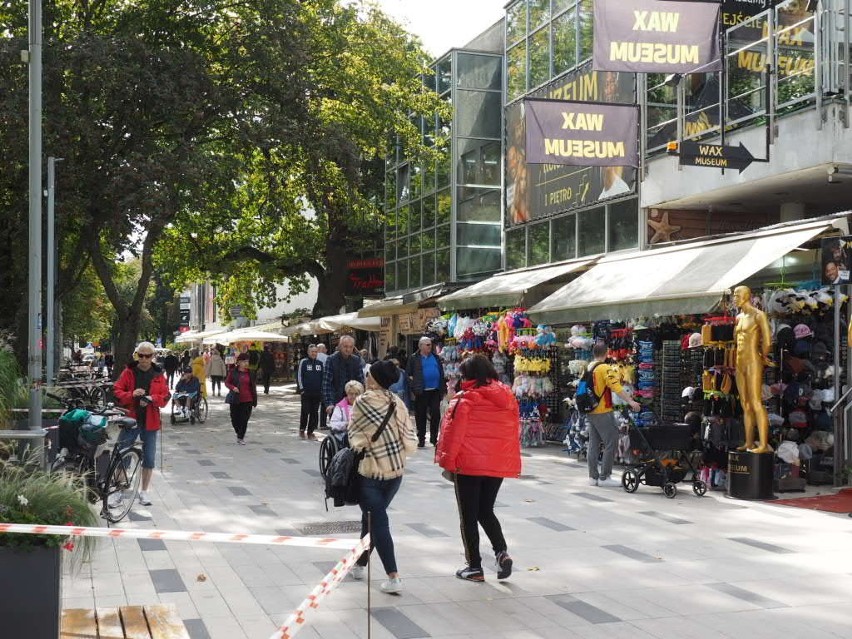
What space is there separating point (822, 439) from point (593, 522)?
4.21m

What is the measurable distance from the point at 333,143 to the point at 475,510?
55.7 ft

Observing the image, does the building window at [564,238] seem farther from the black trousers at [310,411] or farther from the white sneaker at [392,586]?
the white sneaker at [392,586]

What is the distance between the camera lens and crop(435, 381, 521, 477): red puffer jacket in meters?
6.92

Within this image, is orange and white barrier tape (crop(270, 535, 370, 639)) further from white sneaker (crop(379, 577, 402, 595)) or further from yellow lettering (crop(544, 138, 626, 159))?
yellow lettering (crop(544, 138, 626, 159))

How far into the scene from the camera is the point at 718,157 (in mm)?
12867

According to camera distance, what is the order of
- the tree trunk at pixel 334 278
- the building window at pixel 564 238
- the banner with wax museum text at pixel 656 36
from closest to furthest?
the banner with wax museum text at pixel 656 36 < the building window at pixel 564 238 < the tree trunk at pixel 334 278

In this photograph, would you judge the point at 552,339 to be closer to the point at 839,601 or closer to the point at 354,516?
the point at 354,516

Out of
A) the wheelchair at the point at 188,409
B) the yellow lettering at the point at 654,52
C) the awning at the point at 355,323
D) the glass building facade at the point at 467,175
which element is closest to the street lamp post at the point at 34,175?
the yellow lettering at the point at 654,52

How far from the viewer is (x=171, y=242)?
105 ft

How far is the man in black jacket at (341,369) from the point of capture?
12.9 m

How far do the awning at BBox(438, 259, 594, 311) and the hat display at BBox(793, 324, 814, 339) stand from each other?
594 centimetres

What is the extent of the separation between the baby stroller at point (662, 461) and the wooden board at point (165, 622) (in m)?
6.75

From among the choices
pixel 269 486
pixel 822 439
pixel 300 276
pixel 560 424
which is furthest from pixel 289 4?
pixel 300 276

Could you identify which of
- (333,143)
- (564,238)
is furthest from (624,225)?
(333,143)
